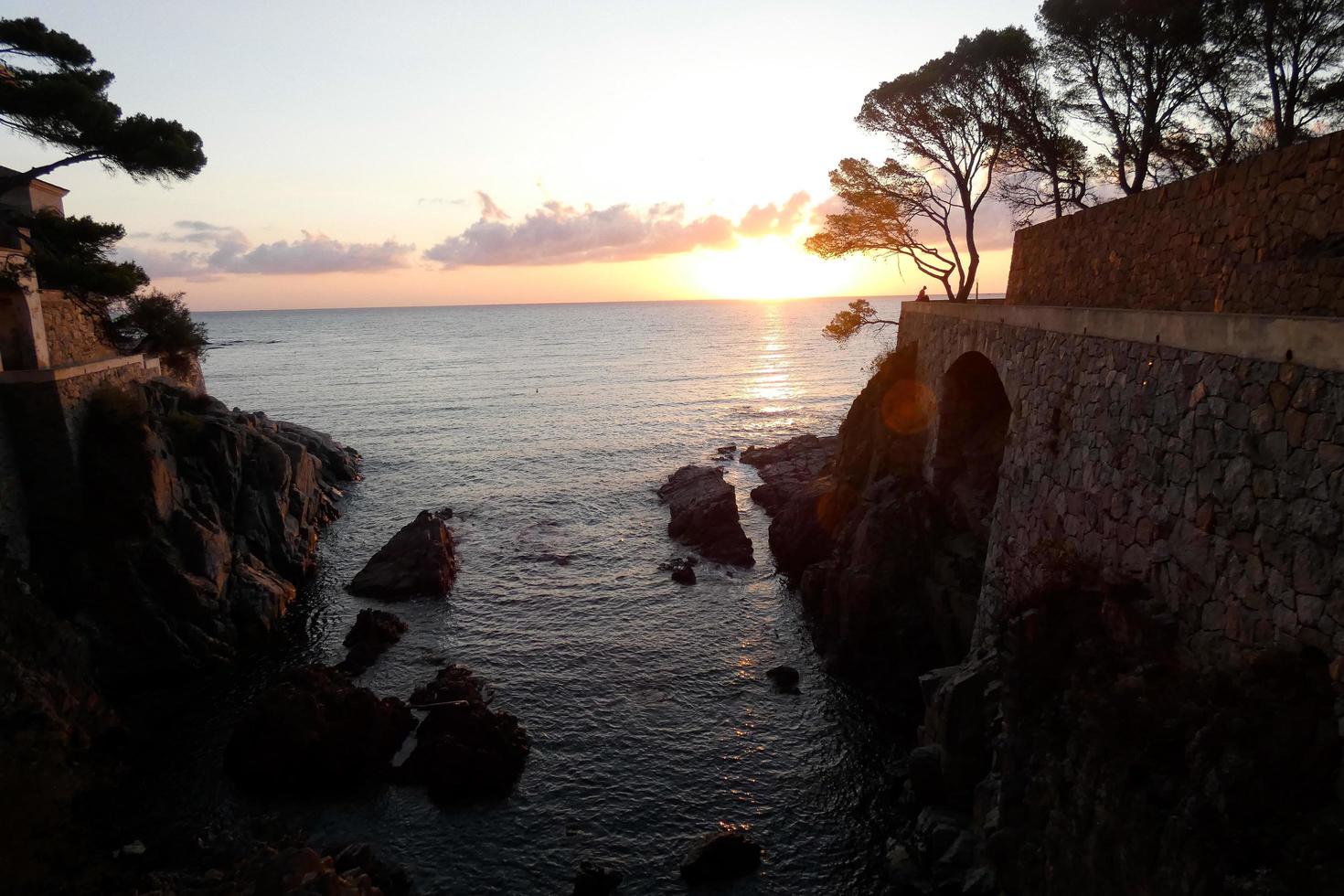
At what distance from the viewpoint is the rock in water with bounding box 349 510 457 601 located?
31.2m

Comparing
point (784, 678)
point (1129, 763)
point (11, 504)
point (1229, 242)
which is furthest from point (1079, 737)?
point (11, 504)

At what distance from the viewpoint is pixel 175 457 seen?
96.2ft

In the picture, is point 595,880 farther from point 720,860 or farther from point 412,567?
point 412,567

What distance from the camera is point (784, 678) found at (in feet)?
77.6

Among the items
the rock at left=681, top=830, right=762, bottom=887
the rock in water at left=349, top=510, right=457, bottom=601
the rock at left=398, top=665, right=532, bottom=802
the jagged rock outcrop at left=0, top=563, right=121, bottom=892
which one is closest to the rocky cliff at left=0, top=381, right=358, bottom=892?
the jagged rock outcrop at left=0, top=563, right=121, bottom=892

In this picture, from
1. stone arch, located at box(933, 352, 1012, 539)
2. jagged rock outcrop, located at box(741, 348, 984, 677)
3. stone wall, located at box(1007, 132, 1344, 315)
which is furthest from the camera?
stone arch, located at box(933, 352, 1012, 539)

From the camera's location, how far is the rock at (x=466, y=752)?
61.5 ft

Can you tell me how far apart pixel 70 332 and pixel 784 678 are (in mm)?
32309

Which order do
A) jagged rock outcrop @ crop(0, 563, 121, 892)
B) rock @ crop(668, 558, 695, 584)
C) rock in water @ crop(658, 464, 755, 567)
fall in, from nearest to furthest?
1. jagged rock outcrop @ crop(0, 563, 121, 892)
2. rock @ crop(668, 558, 695, 584)
3. rock in water @ crop(658, 464, 755, 567)

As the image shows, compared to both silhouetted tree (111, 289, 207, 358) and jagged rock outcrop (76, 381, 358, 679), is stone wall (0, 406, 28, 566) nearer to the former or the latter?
jagged rock outcrop (76, 381, 358, 679)

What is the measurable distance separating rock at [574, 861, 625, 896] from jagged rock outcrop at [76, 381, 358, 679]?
16.6 meters

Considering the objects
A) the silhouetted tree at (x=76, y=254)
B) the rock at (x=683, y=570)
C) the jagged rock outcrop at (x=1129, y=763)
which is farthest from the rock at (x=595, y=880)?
the silhouetted tree at (x=76, y=254)

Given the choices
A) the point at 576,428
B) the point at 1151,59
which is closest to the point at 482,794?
the point at 1151,59

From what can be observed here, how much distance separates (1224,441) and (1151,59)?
1043 inches
